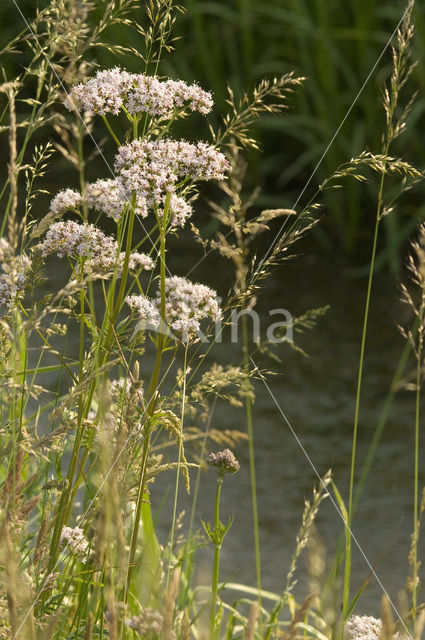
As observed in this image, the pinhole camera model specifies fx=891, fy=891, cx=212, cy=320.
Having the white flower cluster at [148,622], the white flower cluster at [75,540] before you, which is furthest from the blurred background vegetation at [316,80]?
the white flower cluster at [148,622]

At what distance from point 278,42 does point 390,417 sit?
169cm

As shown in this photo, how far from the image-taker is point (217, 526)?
105cm

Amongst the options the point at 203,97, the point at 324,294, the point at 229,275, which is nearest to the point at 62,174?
the point at 229,275

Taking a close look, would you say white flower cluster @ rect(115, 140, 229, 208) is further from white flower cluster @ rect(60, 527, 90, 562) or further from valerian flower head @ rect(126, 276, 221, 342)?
white flower cluster @ rect(60, 527, 90, 562)

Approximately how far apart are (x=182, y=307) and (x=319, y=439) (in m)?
1.59

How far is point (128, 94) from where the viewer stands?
111cm

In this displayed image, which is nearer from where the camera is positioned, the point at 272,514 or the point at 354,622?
the point at 354,622

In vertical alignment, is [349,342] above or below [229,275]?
below

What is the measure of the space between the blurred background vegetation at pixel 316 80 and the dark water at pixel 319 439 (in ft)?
0.77

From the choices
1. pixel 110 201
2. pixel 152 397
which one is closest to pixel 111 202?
pixel 110 201

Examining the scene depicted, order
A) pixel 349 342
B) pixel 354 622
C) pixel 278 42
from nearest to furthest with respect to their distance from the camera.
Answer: pixel 354 622 → pixel 349 342 → pixel 278 42

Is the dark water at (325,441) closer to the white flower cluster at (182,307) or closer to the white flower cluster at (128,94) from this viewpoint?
the white flower cluster at (182,307)

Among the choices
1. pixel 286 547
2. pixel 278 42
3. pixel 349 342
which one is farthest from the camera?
pixel 278 42

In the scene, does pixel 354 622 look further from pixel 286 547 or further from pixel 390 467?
pixel 390 467
